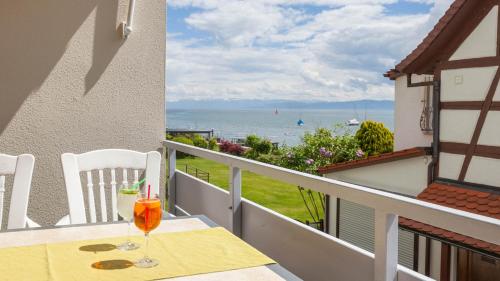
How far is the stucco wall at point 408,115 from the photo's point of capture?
10.0 metres

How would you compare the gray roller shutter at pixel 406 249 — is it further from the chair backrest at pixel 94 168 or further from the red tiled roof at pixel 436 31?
the chair backrest at pixel 94 168

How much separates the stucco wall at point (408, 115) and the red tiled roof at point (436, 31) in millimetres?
2060

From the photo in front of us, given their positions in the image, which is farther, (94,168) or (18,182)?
(94,168)

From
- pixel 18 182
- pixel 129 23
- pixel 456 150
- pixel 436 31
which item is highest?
pixel 436 31

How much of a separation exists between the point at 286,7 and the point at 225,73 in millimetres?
9970

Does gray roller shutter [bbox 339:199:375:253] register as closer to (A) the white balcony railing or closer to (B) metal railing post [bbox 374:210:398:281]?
(A) the white balcony railing

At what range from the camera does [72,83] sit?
3.01 metres

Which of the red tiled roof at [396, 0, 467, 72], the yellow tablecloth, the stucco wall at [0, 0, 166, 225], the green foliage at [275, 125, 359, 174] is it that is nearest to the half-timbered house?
the red tiled roof at [396, 0, 467, 72]

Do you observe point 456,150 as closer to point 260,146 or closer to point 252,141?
point 260,146

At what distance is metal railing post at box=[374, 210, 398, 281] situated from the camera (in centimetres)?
125

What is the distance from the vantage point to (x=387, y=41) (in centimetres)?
5081

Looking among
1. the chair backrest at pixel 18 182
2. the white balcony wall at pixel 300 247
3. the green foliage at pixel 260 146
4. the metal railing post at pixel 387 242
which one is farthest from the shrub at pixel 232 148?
the metal railing post at pixel 387 242

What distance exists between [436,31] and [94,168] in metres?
6.81

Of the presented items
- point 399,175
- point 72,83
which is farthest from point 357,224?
point 72,83
